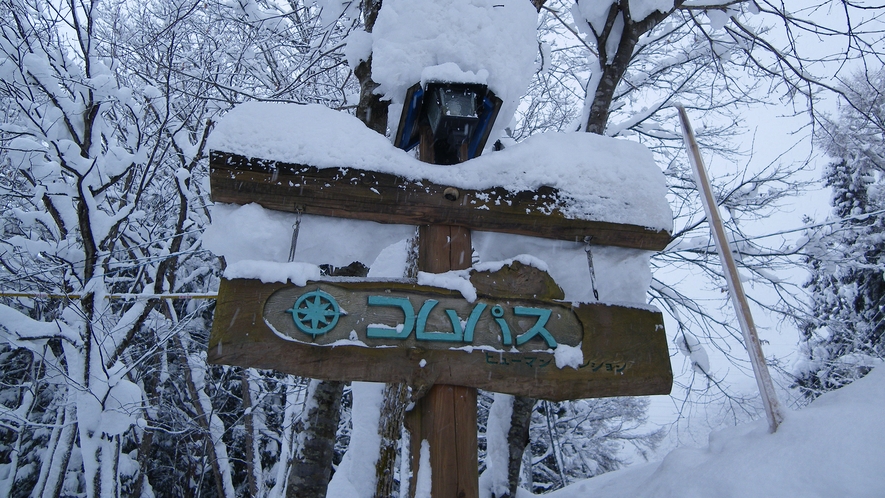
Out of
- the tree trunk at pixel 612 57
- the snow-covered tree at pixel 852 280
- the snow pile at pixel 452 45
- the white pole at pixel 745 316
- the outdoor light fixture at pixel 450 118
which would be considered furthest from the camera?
the snow-covered tree at pixel 852 280

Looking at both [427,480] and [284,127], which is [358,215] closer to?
[284,127]

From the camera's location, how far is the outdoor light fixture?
2.05m

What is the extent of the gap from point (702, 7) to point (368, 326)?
3974mm

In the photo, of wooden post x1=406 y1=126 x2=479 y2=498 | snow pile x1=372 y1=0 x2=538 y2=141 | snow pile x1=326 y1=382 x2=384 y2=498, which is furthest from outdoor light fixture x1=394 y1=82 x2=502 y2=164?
snow pile x1=326 y1=382 x2=384 y2=498

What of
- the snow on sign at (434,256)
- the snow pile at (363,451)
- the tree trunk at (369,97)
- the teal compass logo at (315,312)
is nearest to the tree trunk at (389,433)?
the snow pile at (363,451)

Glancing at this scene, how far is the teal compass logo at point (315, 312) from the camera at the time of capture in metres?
1.74

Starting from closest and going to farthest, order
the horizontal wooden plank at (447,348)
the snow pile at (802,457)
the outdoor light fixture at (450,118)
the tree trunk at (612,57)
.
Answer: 1. the snow pile at (802,457)
2. the horizontal wooden plank at (447,348)
3. the outdoor light fixture at (450,118)
4. the tree trunk at (612,57)

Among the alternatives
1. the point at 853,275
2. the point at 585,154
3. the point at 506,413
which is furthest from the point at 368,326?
the point at 853,275

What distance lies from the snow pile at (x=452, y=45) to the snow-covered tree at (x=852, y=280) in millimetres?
4899

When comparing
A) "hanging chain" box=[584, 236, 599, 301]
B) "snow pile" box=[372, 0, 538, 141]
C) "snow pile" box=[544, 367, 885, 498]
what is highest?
"snow pile" box=[372, 0, 538, 141]

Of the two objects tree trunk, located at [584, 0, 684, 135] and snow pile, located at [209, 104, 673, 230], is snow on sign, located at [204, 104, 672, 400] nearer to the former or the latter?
snow pile, located at [209, 104, 673, 230]

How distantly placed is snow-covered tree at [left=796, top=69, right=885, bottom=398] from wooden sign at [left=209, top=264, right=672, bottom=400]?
4.73 meters

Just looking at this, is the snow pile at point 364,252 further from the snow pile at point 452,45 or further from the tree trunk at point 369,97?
the tree trunk at point 369,97

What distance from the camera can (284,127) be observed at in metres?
2.05
